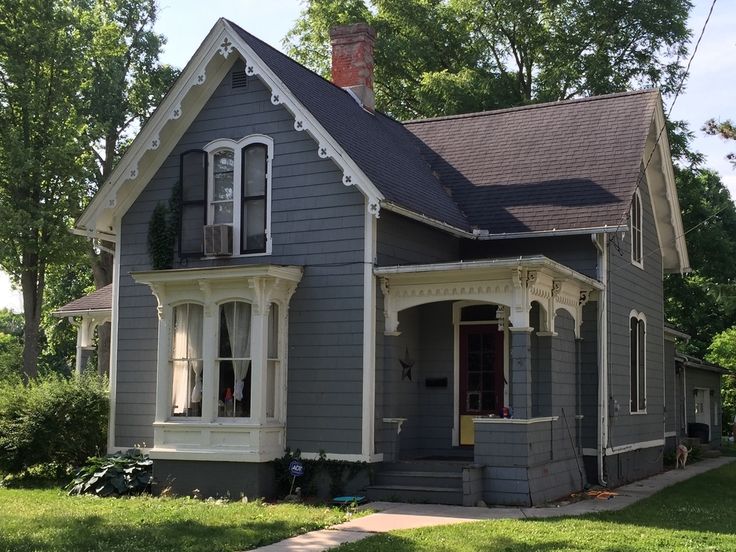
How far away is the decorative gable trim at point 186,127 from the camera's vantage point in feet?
50.0

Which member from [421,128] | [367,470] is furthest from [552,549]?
[421,128]

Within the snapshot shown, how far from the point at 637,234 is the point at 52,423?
11.7m

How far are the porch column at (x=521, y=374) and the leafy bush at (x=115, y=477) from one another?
19.6ft

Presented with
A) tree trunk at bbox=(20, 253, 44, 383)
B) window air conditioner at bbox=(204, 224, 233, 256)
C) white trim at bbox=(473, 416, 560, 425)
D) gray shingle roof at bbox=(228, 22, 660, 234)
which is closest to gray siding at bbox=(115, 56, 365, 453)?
window air conditioner at bbox=(204, 224, 233, 256)

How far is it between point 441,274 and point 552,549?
17.8 ft

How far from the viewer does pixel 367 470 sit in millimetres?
14641

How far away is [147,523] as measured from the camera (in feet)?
39.9

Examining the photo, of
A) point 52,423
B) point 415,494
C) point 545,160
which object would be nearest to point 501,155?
point 545,160

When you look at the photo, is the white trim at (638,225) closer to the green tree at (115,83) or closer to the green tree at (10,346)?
the green tree at (10,346)

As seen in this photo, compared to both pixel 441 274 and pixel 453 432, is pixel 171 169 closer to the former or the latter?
pixel 441 274

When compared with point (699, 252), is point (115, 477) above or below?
below

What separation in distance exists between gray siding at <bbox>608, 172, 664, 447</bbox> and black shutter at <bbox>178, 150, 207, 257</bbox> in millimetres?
7272

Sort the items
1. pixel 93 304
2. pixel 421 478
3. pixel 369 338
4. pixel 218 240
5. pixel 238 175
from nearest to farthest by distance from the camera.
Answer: pixel 421 478, pixel 369 338, pixel 218 240, pixel 238 175, pixel 93 304

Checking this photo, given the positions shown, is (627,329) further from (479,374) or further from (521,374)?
(521,374)
